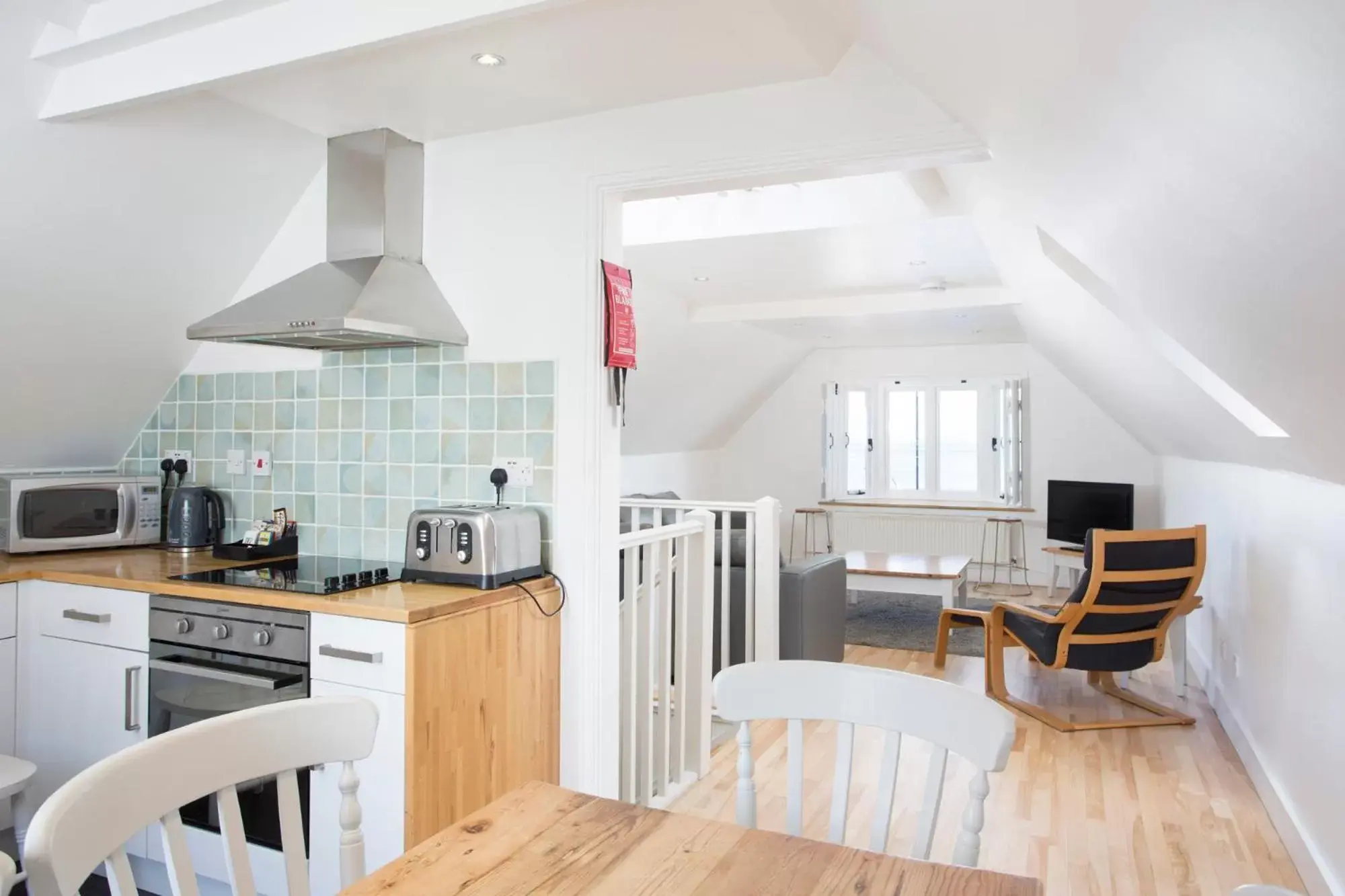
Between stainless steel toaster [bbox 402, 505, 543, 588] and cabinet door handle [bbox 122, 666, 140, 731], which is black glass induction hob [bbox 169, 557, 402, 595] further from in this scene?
cabinet door handle [bbox 122, 666, 140, 731]

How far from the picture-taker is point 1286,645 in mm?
2963

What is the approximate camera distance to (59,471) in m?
3.35

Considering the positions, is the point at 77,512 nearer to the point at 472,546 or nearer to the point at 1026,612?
the point at 472,546

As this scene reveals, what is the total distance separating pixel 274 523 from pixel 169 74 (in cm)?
143

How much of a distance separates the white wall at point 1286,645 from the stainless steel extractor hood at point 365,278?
2.59 m

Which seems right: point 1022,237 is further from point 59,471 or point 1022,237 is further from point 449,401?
point 59,471

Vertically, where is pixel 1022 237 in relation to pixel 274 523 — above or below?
above

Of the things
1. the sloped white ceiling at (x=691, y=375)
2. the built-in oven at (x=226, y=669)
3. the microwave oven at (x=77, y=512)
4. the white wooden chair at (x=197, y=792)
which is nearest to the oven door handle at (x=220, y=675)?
the built-in oven at (x=226, y=669)

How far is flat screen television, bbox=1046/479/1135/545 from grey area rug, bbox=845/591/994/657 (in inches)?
48.4

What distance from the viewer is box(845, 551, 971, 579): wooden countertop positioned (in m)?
5.45

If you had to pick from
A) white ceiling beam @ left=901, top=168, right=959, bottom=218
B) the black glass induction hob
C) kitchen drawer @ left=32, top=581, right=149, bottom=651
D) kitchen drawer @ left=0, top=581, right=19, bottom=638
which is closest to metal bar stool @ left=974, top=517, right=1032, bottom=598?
white ceiling beam @ left=901, top=168, right=959, bottom=218

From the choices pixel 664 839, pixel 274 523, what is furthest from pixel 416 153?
pixel 664 839

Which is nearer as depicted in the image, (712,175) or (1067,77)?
(1067,77)

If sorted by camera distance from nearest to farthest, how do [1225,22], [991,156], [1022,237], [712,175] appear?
[1225,22], [991,156], [712,175], [1022,237]
